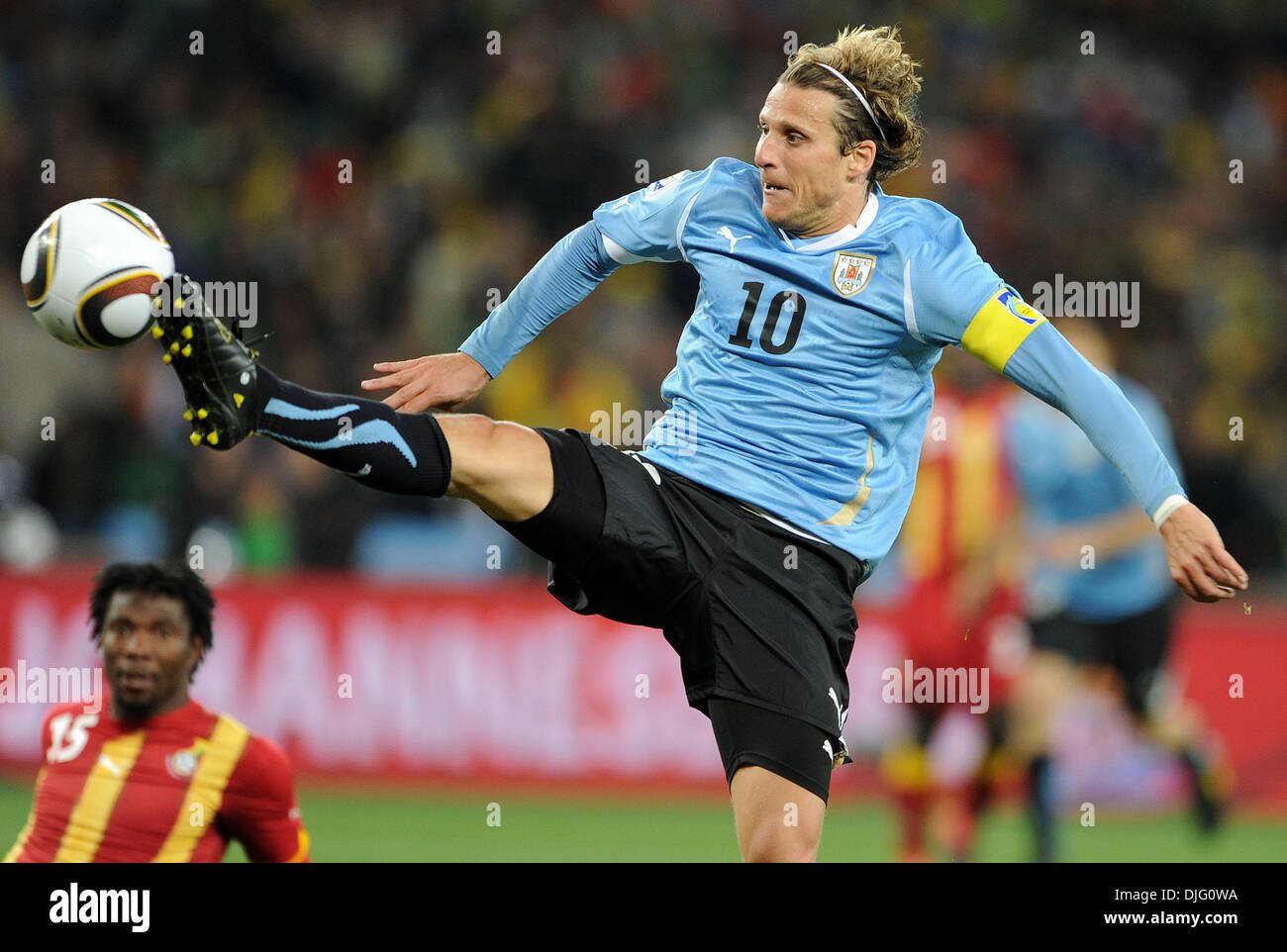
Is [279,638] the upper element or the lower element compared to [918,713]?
upper

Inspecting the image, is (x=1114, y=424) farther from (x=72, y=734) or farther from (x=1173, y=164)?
(x=1173, y=164)

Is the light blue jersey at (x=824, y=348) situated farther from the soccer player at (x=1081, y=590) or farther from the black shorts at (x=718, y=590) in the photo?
the soccer player at (x=1081, y=590)

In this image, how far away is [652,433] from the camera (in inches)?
169

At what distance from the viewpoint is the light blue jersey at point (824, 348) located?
13.2 feet

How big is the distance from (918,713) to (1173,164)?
6.72 meters

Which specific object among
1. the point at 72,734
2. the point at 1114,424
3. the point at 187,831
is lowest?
the point at 187,831

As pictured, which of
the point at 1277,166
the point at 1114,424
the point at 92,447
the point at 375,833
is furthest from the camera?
the point at 1277,166

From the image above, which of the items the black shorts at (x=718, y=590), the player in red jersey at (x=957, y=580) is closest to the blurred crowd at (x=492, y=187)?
the player in red jersey at (x=957, y=580)

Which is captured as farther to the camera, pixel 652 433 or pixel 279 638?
pixel 279 638

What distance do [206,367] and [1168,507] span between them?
82.1 inches

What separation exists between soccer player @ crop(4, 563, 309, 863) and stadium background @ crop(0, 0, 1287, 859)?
2542 millimetres

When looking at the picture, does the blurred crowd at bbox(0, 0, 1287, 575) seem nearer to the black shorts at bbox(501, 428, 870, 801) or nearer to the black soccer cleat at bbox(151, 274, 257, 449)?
the black shorts at bbox(501, 428, 870, 801)

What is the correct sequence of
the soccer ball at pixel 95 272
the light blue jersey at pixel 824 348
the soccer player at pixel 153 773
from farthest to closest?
the soccer player at pixel 153 773
the light blue jersey at pixel 824 348
the soccer ball at pixel 95 272

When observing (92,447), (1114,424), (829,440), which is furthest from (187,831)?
(92,447)
